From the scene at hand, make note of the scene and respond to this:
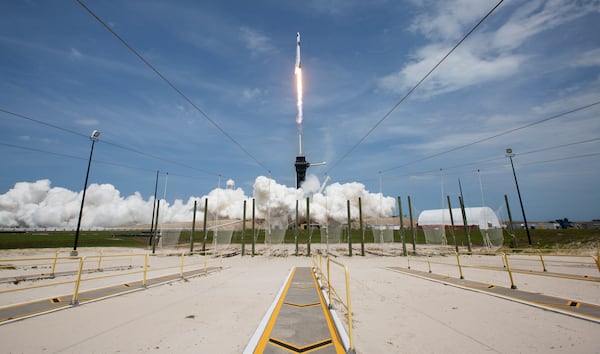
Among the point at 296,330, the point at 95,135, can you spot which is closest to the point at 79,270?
the point at 296,330

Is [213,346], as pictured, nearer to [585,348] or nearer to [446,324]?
[446,324]

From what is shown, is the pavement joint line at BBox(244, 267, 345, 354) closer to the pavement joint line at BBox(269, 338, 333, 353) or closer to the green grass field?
the pavement joint line at BBox(269, 338, 333, 353)

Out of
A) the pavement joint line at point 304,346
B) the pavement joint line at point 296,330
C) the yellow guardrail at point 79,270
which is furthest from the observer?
the yellow guardrail at point 79,270

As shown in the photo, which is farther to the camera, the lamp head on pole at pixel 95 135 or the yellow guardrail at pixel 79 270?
the lamp head on pole at pixel 95 135

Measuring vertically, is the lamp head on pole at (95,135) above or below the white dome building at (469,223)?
above

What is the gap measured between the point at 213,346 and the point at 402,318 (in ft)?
16.0

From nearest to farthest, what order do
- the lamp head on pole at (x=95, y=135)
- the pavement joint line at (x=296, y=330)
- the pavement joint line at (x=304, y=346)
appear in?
1. the pavement joint line at (x=304, y=346)
2. the pavement joint line at (x=296, y=330)
3. the lamp head on pole at (x=95, y=135)

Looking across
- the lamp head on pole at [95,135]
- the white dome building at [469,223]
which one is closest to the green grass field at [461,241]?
the white dome building at [469,223]

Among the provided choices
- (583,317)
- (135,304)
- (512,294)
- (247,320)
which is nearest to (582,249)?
(512,294)

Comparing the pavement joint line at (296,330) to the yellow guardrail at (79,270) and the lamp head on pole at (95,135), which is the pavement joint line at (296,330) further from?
the lamp head on pole at (95,135)

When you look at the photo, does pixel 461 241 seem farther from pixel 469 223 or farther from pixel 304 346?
pixel 304 346

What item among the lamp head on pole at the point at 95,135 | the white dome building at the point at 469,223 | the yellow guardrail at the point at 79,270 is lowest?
the yellow guardrail at the point at 79,270

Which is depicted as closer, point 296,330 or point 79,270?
point 296,330

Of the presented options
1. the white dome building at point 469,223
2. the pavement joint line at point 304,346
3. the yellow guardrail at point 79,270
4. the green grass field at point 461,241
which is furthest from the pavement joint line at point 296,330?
the green grass field at point 461,241
